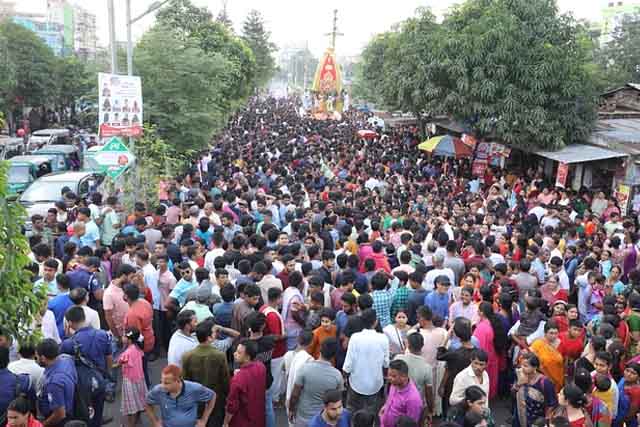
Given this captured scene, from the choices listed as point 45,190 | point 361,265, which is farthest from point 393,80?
point 361,265

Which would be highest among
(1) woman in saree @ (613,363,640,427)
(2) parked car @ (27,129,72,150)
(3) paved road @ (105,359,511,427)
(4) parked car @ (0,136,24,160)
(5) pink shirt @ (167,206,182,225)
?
(5) pink shirt @ (167,206,182,225)

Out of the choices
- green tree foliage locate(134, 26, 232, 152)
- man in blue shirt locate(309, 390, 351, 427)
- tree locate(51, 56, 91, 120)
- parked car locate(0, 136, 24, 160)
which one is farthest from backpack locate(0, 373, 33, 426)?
tree locate(51, 56, 91, 120)

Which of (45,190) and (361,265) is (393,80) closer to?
(45,190)

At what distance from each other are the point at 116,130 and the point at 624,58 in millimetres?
28057

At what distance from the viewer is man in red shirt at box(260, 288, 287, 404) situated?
231 inches

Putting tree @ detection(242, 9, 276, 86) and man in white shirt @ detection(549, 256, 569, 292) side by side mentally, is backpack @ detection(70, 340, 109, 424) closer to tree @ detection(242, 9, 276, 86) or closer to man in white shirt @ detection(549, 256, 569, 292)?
man in white shirt @ detection(549, 256, 569, 292)

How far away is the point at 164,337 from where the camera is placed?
7516mm

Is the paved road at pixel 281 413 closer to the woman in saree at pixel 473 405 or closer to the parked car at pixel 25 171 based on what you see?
the woman in saree at pixel 473 405

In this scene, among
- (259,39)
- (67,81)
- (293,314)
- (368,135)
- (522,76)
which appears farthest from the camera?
(259,39)

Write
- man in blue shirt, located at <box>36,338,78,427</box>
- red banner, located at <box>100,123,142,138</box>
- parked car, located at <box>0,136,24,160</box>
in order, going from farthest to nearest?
1. parked car, located at <box>0,136,24,160</box>
2. red banner, located at <box>100,123,142,138</box>
3. man in blue shirt, located at <box>36,338,78,427</box>

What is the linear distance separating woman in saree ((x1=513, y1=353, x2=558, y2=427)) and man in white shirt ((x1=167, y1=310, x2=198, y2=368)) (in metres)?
2.71

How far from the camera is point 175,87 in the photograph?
56.0ft

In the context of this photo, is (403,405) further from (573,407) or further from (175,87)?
(175,87)

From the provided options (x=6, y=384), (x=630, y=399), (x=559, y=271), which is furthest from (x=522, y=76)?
(x=6, y=384)
